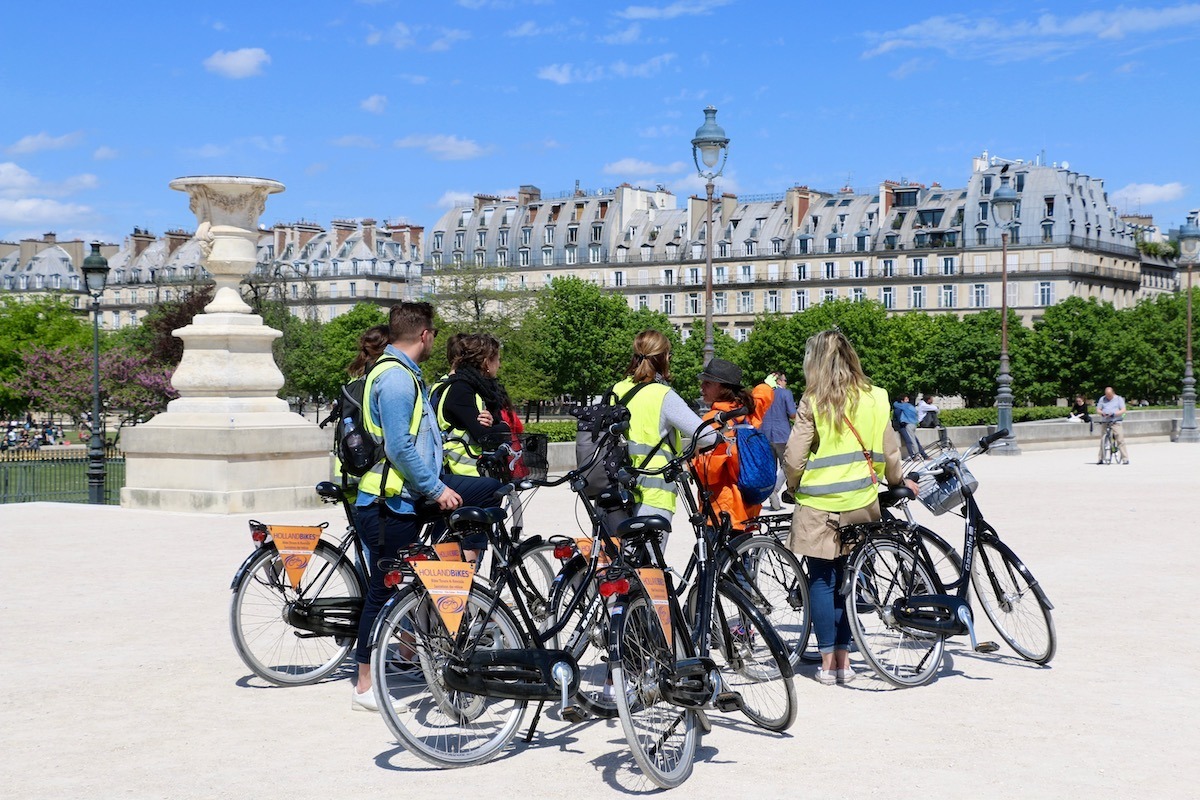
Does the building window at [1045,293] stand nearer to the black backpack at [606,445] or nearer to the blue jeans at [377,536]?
the black backpack at [606,445]

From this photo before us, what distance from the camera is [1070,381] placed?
3713 inches

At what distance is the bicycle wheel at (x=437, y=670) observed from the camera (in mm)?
6152

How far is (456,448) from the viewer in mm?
8227

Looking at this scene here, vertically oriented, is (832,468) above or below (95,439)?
above

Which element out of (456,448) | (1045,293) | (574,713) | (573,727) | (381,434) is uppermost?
(1045,293)

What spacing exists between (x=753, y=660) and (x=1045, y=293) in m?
106

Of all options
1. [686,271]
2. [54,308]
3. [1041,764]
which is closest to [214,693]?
[1041,764]

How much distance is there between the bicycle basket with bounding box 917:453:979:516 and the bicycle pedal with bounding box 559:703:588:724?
8.47 ft

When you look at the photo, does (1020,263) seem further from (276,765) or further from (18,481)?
(276,765)

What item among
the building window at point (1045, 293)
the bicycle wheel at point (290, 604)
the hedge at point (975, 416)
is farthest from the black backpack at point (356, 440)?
the building window at point (1045, 293)

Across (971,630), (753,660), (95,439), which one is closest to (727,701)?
(753,660)

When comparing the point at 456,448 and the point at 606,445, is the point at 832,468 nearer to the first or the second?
the point at 606,445

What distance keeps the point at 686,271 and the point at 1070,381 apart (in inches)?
1384

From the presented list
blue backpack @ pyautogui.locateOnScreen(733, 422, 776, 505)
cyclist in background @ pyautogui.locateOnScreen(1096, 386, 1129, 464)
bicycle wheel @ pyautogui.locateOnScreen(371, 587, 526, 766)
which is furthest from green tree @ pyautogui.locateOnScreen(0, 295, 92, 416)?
bicycle wheel @ pyautogui.locateOnScreen(371, 587, 526, 766)
